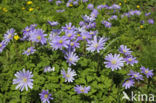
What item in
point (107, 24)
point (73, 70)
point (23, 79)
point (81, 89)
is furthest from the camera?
point (107, 24)

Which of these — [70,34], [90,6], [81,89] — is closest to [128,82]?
[81,89]

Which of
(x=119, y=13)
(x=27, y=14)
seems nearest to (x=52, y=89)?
(x=27, y=14)

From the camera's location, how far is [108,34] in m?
3.32

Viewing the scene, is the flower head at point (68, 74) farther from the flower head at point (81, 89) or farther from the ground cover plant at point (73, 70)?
the flower head at point (81, 89)

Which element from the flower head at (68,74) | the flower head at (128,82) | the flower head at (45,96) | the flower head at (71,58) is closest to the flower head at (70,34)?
the flower head at (71,58)

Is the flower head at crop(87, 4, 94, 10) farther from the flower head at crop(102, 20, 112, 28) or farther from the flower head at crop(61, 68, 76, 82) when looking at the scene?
the flower head at crop(61, 68, 76, 82)

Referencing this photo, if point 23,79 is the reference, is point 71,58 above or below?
above

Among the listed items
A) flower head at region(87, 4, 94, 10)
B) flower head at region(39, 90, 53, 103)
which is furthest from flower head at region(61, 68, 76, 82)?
flower head at region(87, 4, 94, 10)

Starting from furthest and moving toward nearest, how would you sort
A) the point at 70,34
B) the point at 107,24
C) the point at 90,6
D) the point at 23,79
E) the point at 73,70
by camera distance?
the point at 90,6 < the point at 107,24 < the point at 70,34 < the point at 73,70 < the point at 23,79

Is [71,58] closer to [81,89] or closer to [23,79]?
[81,89]

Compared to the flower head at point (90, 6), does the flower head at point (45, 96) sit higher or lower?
lower

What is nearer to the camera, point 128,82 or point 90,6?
point 128,82

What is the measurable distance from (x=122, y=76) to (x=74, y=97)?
2.56ft

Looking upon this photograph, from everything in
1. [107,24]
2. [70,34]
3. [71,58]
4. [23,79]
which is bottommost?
[23,79]
